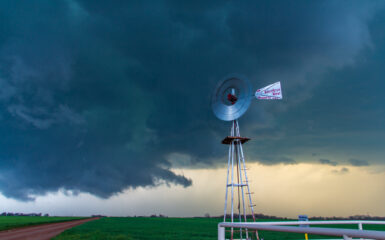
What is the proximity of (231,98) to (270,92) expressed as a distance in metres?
2.52

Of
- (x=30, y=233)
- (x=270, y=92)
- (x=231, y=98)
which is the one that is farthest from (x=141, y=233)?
(x=270, y=92)

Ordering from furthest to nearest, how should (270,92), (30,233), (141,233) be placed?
(141,233), (30,233), (270,92)

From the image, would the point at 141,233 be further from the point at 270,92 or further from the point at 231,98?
the point at 270,92

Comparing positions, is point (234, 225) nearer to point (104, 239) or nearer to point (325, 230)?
point (325, 230)

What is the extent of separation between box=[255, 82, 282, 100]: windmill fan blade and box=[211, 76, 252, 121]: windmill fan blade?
0.58 m

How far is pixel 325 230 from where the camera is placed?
2.52m

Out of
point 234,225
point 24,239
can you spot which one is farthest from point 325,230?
point 24,239

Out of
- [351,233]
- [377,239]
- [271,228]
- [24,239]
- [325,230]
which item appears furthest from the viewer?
[24,239]

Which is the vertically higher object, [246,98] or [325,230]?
[246,98]

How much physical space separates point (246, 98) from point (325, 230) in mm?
14939

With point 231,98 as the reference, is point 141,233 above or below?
below

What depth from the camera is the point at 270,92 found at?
16656mm

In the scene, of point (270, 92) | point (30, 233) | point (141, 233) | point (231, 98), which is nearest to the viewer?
point (270, 92)

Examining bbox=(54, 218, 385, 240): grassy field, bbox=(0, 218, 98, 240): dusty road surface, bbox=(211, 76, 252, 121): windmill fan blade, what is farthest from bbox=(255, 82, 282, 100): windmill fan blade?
bbox=(0, 218, 98, 240): dusty road surface
